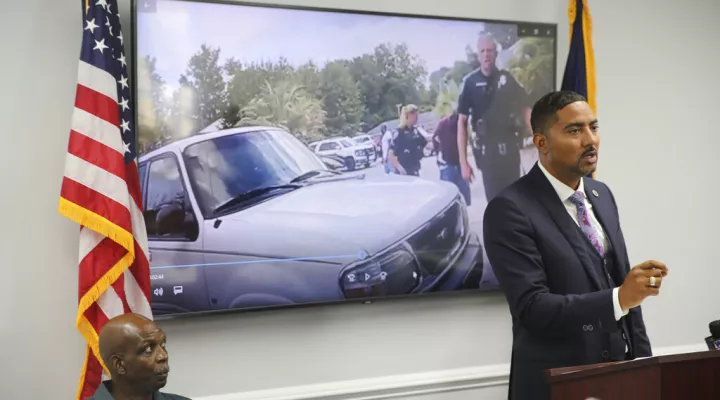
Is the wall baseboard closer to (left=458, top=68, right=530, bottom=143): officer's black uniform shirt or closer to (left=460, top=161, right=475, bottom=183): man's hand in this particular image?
(left=460, top=161, right=475, bottom=183): man's hand

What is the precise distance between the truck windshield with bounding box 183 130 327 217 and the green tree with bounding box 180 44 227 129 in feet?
0.33

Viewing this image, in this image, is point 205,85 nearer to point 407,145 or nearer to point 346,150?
point 346,150

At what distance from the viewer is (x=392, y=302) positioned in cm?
317

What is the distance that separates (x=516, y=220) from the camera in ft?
6.79

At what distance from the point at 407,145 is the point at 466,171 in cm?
32

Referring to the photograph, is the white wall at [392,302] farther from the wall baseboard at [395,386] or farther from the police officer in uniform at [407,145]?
the police officer in uniform at [407,145]

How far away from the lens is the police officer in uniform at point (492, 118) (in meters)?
3.21

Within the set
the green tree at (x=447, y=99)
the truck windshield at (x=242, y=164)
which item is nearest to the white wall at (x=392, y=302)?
the green tree at (x=447, y=99)

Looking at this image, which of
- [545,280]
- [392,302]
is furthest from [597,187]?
[392,302]

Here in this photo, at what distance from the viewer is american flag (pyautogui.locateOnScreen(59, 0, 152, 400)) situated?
247cm

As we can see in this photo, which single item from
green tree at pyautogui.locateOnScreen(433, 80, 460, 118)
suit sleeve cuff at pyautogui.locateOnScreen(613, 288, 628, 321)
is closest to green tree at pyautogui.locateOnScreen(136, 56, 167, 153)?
green tree at pyautogui.locateOnScreen(433, 80, 460, 118)

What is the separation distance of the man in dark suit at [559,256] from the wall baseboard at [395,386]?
102 centimetres

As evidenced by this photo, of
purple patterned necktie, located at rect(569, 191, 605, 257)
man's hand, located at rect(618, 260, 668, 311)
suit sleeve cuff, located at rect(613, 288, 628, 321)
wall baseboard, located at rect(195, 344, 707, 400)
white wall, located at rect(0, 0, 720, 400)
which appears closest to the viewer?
man's hand, located at rect(618, 260, 668, 311)

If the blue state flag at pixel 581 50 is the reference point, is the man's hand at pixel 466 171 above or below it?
below
